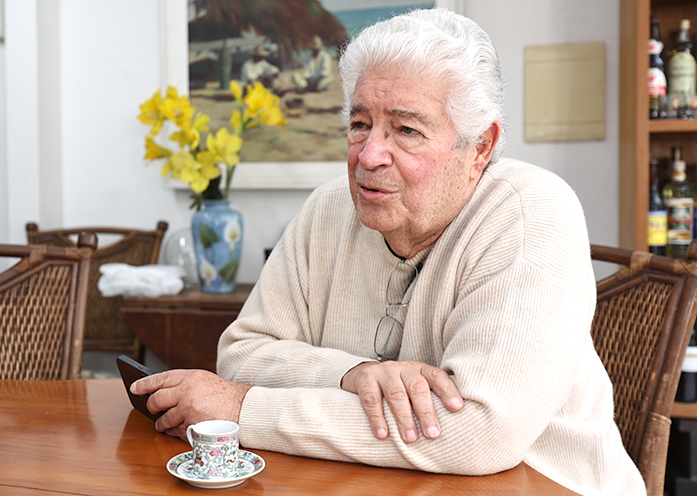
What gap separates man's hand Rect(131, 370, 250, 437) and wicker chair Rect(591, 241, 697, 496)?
77 centimetres

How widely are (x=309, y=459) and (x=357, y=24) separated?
2059mm

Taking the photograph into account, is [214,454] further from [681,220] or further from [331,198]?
[681,220]

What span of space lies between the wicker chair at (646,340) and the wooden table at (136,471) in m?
0.49

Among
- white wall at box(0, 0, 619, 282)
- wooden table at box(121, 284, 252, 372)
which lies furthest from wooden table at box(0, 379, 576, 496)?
white wall at box(0, 0, 619, 282)

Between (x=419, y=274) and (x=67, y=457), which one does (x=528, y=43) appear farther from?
(x=67, y=457)

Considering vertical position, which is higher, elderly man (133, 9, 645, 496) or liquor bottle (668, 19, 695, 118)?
liquor bottle (668, 19, 695, 118)

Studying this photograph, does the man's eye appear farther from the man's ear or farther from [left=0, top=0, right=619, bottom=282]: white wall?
[left=0, top=0, right=619, bottom=282]: white wall

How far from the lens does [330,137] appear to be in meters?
2.62

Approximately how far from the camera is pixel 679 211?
2078 mm

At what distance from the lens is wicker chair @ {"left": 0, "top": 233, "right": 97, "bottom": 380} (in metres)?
1.46

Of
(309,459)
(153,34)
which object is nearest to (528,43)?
(153,34)

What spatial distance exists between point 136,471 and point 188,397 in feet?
0.49

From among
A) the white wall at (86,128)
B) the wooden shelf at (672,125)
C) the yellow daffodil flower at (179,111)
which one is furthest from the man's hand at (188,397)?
the white wall at (86,128)

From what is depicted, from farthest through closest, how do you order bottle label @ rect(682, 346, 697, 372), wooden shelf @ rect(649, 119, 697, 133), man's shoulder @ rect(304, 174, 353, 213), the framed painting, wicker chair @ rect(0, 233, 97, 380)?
the framed painting
wooden shelf @ rect(649, 119, 697, 133)
bottle label @ rect(682, 346, 697, 372)
wicker chair @ rect(0, 233, 97, 380)
man's shoulder @ rect(304, 174, 353, 213)
